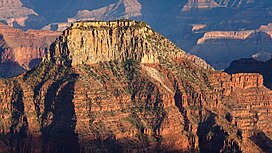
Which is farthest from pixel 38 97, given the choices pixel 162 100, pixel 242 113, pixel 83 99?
pixel 242 113

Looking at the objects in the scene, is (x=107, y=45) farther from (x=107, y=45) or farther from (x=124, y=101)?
(x=124, y=101)

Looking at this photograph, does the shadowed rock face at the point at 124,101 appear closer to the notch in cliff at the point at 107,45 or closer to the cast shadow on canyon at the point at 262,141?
the notch in cliff at the point at 107,45

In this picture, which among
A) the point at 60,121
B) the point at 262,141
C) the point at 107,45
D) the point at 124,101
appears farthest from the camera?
the point at 107,45

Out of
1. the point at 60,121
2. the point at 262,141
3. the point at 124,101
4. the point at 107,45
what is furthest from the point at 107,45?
the point at 262,141

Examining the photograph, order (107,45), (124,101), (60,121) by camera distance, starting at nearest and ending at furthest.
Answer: (60,121) < (124,101) < (107,45)

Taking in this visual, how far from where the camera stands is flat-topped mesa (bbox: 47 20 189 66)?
516ft

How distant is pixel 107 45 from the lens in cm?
15988

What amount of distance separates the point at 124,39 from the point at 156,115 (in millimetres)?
13043

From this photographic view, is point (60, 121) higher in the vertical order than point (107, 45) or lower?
lower

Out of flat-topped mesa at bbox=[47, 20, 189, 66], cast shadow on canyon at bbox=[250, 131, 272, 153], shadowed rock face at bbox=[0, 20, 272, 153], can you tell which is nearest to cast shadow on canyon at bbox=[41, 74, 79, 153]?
shadowed rock face at bbox=[0, 20, 272, 153]

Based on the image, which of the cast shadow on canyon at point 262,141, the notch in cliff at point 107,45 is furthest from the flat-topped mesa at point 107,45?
the cast shadow on canyon at point 262,141

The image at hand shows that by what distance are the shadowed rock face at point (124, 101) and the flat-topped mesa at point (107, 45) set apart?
127mm

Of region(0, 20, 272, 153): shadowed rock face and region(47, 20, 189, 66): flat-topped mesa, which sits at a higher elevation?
region(47, 20, 189, 66): flat-topped mesa

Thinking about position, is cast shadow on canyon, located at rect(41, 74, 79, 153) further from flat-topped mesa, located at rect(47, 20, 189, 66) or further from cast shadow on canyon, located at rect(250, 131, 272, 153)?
cast shadow on canyon, located at rect(250, 131, 272, 153)
